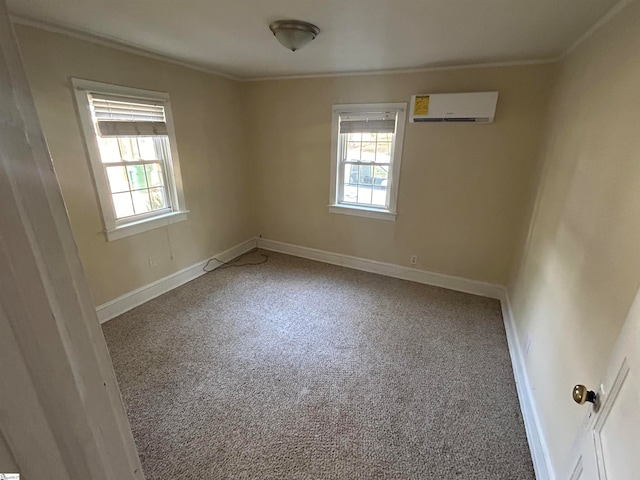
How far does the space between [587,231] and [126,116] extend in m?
3.46

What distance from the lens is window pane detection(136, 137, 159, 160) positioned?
9.70 ft

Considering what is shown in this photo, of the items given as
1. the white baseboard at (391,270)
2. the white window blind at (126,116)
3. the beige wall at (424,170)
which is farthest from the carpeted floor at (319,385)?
the white window blind at (126,116)

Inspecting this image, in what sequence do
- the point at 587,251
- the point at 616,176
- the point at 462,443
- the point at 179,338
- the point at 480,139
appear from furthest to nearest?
the point at 480,139 → the point at 179,338 → the point at 462,443 → the point at 587,251 → the point at 616,176

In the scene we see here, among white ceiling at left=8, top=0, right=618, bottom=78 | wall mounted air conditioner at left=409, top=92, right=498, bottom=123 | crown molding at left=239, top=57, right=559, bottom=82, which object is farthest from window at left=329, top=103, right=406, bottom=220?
white ceiling at left=8, top=0, right=618, bottom=78

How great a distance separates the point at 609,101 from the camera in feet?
4.88

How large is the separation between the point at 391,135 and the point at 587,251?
2334mm

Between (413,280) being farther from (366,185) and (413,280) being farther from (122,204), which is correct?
(122,204)

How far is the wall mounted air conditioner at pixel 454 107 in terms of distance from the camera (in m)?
2.78

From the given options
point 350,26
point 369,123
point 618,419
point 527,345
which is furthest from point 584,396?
point 369,123

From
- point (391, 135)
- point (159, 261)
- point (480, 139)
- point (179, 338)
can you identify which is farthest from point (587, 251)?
point (159, 261)

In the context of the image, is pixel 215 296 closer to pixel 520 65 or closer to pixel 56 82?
pixel 56 82

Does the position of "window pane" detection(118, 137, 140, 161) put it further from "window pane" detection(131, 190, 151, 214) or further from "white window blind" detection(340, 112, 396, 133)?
"white window blind" detection(340, 112, 396, 133)

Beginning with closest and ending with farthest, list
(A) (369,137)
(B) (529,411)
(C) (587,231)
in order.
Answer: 1. (C) (587,231)
2. (B) (529,411)
3. (A) (369,137)

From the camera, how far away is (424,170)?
3268 millimetres
